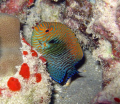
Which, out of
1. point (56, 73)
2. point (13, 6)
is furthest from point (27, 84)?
point (13, 6)

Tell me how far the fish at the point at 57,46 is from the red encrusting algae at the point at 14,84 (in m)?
1.11

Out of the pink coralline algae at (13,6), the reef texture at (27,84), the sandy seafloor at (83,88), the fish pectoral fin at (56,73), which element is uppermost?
the pink coralline algae at (13,6)

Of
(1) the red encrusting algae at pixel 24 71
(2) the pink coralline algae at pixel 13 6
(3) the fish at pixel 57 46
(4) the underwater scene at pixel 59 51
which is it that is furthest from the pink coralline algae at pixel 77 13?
(1) the red encrusting algae at pixel 24 71

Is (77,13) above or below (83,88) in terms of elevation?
above

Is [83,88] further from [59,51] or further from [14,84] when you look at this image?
[14,84]

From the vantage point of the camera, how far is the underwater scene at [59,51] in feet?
7.57

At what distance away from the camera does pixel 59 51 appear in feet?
10.9

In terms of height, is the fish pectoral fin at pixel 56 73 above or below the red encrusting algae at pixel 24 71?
below

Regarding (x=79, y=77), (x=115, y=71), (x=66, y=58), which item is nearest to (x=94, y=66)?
(x=79, y=77)

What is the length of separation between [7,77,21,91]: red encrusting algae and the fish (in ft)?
3.64

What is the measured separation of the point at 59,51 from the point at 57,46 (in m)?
0.15

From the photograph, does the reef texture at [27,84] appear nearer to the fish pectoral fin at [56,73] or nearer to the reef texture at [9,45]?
the reef texture at [9,45]

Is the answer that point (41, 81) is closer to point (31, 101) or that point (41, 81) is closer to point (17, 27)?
point (31, 101)

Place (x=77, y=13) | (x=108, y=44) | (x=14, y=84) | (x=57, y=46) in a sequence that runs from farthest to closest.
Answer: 1. (x=57, y=46)
2. (x=77, y=13)
3. (x=108, y=44)
4. (x=14, y=84)
